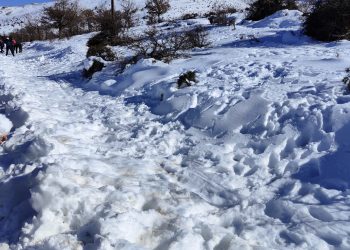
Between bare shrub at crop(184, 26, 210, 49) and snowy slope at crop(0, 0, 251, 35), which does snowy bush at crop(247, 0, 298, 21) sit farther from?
bare shrub at crop(184, 26, 210, 49)

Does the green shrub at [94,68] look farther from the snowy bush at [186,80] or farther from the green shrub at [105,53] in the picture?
the snowy bush at [186,80]

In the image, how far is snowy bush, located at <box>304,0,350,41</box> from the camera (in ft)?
40.3

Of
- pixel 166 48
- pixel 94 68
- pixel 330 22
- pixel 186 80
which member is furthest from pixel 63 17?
pixel 186 80

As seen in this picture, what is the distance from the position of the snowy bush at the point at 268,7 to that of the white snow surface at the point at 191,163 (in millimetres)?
10140

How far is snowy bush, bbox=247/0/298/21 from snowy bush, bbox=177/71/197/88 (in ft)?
38.5

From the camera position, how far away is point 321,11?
1312cm

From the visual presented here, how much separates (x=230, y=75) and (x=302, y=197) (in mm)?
4944

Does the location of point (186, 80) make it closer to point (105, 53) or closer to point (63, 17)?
point (105, 53)

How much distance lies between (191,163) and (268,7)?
1583 cm

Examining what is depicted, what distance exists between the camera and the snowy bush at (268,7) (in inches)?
772

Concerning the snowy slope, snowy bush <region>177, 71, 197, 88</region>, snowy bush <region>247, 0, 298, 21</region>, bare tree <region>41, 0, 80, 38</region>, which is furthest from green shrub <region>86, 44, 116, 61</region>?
bare tree <region>41, 0, 80, 38</region>

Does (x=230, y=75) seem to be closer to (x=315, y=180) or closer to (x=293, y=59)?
(x=293, y=59)

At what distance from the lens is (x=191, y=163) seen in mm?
5531

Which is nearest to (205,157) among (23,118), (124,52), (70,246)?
(70,246)
